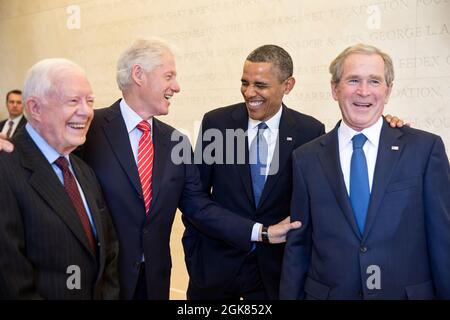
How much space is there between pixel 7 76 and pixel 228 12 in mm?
4435

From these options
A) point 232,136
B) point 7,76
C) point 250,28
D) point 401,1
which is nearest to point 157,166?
point 232,136

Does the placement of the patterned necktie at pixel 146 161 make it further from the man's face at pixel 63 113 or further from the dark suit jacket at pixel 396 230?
the dark suit jacket at pixel 396 230

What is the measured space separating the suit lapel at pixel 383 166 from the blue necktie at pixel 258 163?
2.72ft

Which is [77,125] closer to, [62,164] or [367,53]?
[62,164]

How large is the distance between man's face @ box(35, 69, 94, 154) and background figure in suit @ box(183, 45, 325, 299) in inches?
41.1

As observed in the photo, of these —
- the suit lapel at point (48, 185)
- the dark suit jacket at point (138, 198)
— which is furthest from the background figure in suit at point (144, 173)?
the suit lapel at point (48, 185)

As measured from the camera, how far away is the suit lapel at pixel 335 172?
209cm

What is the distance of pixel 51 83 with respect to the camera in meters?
1.97

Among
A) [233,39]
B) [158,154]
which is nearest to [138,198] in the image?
[158,154]

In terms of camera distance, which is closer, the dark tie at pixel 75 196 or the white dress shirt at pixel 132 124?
the dark tie at pixel 75 196

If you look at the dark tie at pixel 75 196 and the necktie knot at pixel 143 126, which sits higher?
the necktie knot at pixel 143 126

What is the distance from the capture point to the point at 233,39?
508 centimetres

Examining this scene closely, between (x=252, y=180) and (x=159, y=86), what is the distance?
742 mm

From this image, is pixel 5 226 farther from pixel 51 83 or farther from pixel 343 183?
pixel 343 183
